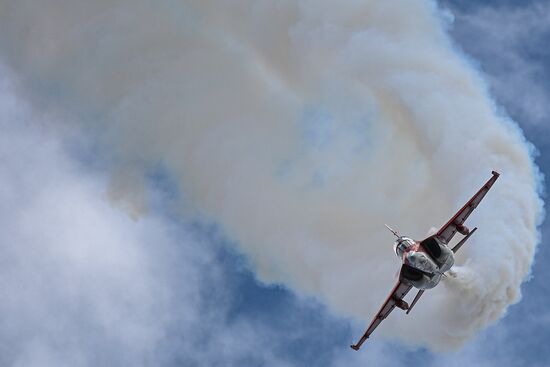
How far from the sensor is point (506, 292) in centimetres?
12506

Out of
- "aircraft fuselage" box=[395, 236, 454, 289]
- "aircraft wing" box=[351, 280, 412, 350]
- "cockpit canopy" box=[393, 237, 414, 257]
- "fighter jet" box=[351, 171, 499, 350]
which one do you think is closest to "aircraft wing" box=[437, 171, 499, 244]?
"fighter jet" box=[351, 171, 499, 350]

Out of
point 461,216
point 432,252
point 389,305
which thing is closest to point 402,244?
point 432,252

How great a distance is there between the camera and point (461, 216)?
125 meters

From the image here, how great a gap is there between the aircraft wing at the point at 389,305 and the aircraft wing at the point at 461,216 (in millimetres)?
8424

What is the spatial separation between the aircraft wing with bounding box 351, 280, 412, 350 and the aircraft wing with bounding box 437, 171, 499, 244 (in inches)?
332

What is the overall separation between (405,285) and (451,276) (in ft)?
23.5

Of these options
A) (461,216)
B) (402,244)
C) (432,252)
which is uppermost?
(461,216)

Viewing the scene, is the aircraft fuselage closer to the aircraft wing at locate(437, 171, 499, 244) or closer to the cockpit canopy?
the cockpit canopy

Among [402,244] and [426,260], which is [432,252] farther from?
[402,244]

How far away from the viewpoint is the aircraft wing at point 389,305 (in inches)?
5098

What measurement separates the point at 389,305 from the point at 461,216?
52.2 feet

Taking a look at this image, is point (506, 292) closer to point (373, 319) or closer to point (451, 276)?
point (451, 276)

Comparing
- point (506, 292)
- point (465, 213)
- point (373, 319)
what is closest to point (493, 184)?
point (465, 213)

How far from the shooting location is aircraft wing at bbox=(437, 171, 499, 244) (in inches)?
4875
